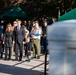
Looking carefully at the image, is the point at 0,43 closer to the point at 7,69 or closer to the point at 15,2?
the point at 7,69

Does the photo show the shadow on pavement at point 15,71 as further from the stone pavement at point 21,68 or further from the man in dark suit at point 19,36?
the man in dark suit at point 19,36

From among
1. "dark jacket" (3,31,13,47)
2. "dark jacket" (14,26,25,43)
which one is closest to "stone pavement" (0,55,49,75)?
"dark jacket" (3,31,13,47)

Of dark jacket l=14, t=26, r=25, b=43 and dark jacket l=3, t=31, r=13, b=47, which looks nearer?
dark jacket l=14, t=26, r=25, b=43

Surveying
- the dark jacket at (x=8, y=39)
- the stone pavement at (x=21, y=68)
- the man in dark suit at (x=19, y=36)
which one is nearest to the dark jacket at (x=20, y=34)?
the man in dark suit at (x=19, y=36)

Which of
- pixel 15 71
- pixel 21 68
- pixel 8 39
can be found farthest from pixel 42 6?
pixel 15 71

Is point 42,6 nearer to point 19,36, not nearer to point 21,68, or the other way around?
point 19,36

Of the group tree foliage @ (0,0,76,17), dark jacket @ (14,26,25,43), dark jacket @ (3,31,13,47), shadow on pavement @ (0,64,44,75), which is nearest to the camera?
shadow on pavement @ (0,64,44,75)

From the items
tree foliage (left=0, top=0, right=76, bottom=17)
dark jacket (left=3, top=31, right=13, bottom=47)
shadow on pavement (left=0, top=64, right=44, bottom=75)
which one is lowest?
shadow on pavement (left=0, top=64, right=44, bottom=75)

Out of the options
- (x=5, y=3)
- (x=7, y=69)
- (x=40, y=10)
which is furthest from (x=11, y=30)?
(x=5, y=3)

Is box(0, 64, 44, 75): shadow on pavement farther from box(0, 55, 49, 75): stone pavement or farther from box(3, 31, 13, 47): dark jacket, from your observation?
box(3, 31, 13, 47): dark jacket

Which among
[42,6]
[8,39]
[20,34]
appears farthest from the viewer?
[42,6]

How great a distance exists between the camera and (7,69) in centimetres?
1067

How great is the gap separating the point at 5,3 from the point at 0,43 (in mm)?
18534

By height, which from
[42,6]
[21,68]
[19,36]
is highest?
[42,6]
